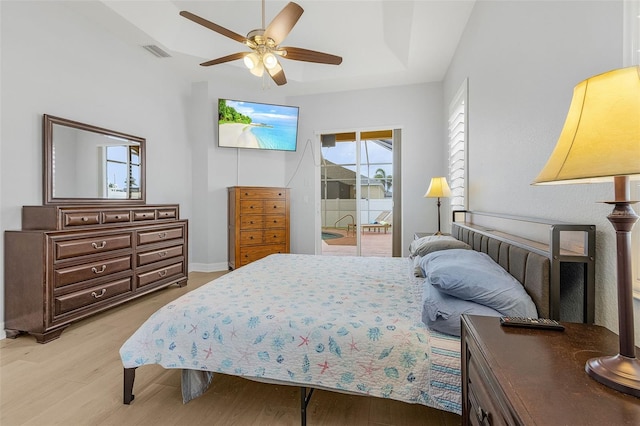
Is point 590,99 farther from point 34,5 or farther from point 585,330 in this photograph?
point 34,5

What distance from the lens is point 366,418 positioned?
1.53 metres

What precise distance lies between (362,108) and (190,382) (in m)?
4.43

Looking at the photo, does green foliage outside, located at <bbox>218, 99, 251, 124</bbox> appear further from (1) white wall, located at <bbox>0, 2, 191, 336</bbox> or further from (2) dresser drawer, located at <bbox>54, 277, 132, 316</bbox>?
(2) dresser drawer, located at <bbox>54, 277, 132, 316</bbox>

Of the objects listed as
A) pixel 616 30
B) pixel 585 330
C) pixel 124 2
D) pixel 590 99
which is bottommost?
pixel 585 330

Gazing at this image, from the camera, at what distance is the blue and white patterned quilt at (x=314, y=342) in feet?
4.22

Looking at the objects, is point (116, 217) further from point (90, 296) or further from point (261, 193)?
point (261, 193)

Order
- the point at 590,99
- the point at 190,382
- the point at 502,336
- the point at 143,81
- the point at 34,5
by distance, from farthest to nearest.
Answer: the point at 143,81 → the point at 34,5 → the point at 190,382 → the point at 502,336 → the point at 590,99

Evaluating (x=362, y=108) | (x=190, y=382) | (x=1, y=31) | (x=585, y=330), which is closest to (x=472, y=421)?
(x=585, y=330)

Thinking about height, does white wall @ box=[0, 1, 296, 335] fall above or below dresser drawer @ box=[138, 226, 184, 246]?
above

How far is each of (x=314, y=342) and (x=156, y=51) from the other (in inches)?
162

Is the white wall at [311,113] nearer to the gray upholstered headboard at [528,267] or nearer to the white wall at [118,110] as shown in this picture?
the white wall at [118,110]

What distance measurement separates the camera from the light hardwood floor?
1.52m

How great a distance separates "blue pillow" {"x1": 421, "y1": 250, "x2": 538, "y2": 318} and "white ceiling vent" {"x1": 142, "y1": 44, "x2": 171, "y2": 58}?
413 cm

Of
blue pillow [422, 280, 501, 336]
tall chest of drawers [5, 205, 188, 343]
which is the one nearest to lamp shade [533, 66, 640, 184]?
blue pillow [422, 280, 501, 336]
